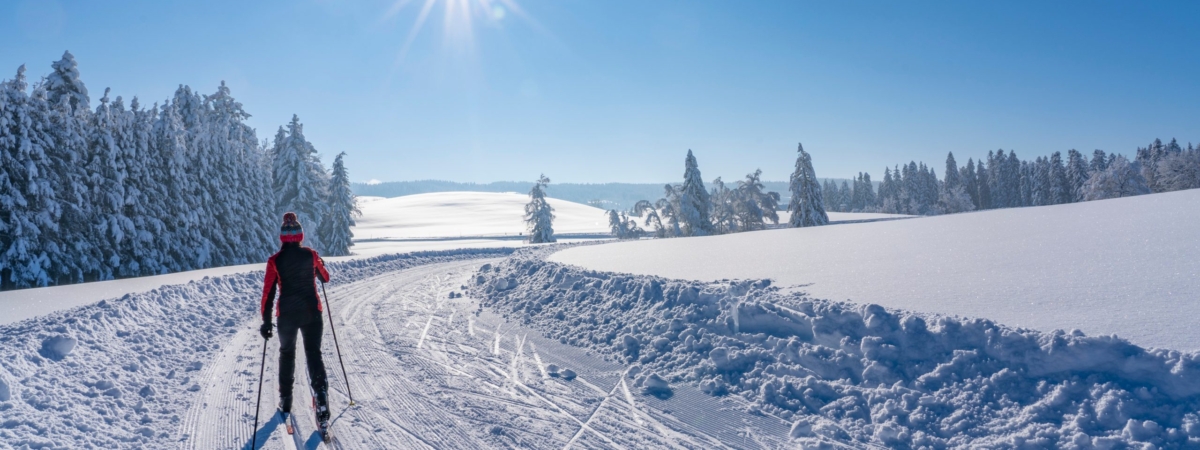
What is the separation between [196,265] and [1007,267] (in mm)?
32365

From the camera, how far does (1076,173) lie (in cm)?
6744

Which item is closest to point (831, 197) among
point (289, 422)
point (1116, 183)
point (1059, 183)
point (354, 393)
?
point (1059, 183)

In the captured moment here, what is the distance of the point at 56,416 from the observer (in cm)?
583

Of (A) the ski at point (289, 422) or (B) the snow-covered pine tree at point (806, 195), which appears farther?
(B) the snow-covered pine tree at point (806, 195)

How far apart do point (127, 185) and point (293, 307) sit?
26368 millimetres

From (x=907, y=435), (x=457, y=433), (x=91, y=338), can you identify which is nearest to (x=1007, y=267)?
(x=907, y=435)

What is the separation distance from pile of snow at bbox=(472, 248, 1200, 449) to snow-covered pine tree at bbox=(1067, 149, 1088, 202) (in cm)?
8038

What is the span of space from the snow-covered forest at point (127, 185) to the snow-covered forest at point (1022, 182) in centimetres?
7634

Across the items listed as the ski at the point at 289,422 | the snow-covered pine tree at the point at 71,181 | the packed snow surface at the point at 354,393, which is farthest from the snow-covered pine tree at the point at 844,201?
the ski at the point at 289,422

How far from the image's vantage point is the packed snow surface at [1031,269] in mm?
5602

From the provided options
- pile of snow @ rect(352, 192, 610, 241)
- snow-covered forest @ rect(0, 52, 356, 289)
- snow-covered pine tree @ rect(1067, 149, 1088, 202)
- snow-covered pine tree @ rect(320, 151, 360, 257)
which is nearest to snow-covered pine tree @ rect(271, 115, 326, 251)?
snow-covered forest @ rect(0, 52, 356, 289)

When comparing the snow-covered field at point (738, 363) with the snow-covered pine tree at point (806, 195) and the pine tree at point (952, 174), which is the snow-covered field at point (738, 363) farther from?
the pine tree at point (952, 174)

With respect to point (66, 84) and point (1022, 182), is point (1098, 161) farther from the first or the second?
point (66, 84)

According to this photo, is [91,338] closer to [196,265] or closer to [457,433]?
[457,433]
